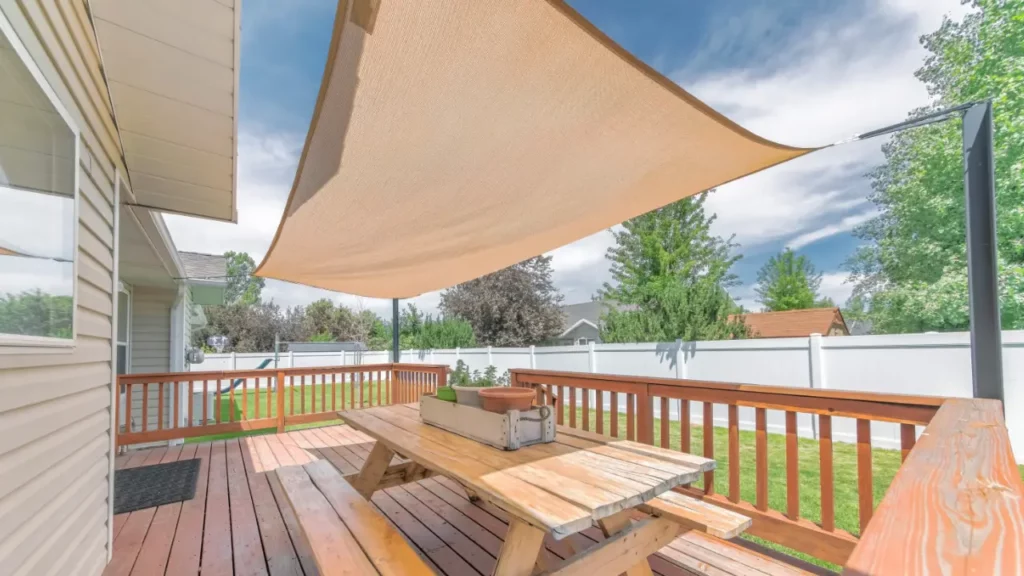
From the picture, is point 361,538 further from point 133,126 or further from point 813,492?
point 813,492

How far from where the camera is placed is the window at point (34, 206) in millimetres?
1291

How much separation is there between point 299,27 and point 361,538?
4.93 metres

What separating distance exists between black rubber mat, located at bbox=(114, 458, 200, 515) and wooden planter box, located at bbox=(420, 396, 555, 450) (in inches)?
102

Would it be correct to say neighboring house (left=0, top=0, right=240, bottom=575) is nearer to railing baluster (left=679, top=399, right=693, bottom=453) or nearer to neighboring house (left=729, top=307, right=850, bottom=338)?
railing baluster (left=679, top=399, right=693, bottom=453)

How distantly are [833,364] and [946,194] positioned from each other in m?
6.81

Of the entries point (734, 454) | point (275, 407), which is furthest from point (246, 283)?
point (734, 454)

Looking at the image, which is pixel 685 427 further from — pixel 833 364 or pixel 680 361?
pixel 680 361

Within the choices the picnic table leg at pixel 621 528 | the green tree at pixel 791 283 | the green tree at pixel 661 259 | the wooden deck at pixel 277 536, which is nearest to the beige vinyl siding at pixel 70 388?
the wooden deck at pixel 277 536

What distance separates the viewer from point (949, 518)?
2.28 feet

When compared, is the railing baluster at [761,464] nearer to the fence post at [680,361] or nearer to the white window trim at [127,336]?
the fence post at [680,361]

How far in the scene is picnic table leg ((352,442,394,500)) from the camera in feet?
8.31

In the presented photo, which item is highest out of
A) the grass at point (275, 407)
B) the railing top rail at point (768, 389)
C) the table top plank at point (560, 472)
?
the railing top rail at point (768, 389)

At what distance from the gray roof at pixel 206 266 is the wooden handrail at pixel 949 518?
23.5 ft

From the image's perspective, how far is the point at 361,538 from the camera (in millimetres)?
1576
